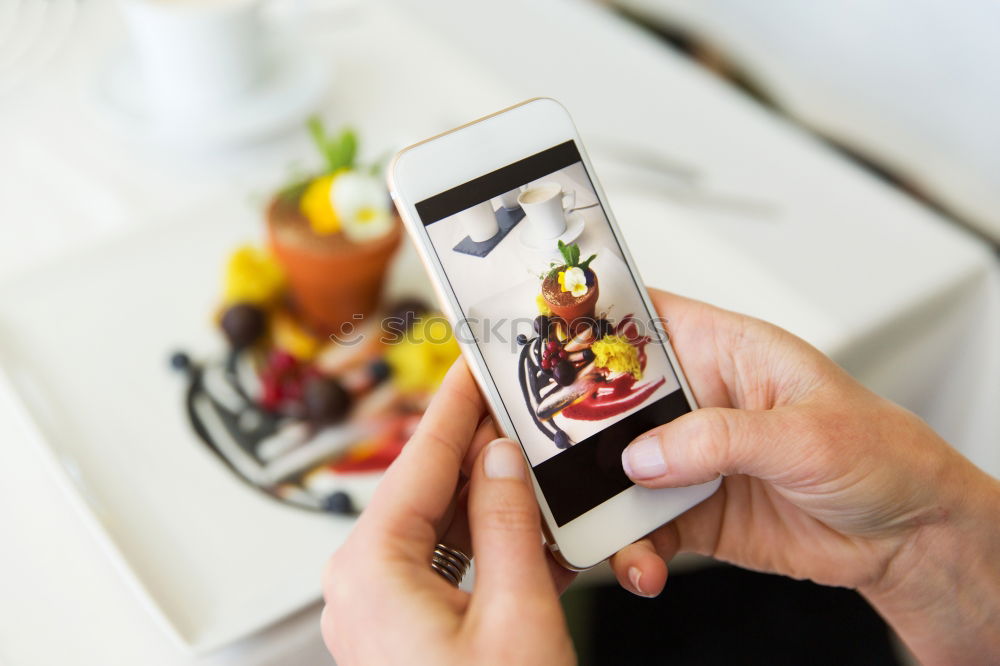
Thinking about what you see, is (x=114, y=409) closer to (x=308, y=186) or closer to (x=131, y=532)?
(x=131, y=532)

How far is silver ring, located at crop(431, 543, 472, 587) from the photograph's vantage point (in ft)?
1.49

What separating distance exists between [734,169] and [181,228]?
61 centimetres

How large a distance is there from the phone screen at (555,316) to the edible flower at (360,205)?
0.78 ft

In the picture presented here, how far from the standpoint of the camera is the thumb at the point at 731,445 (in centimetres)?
47

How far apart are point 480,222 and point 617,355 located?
0.13 m

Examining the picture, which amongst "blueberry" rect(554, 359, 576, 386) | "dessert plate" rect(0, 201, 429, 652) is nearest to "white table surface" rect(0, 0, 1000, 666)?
"dessert plate" rect(0, 201, 429, 652)

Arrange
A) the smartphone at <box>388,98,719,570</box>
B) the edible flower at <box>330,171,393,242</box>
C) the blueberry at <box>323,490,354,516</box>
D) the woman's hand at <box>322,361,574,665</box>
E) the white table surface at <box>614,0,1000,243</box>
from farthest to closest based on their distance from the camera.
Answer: the white table surface at <box>614,0,1000,243</box>, the edible flower at <box>330,171,393,242</box>, the blueberry at <box>323,490,354,516</box>, the smartphone at <box>388,98,719,570</box>, the woman's hand at <box>322,361,574,665</box>

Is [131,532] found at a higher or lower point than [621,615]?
higher

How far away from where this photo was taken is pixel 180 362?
71 cm

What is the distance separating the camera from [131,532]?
0.59 metres

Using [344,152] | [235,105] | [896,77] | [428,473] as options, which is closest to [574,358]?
[428,473]

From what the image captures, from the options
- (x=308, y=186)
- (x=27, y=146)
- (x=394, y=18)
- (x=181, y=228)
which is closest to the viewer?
(x=308, y=186)

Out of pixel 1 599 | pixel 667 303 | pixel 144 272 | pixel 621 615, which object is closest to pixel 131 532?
pixel 1 599

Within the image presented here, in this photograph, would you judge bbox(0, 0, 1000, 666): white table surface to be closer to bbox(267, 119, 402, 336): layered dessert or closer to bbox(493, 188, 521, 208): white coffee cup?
bbox(267, 119, 402, 336): layered dessert
